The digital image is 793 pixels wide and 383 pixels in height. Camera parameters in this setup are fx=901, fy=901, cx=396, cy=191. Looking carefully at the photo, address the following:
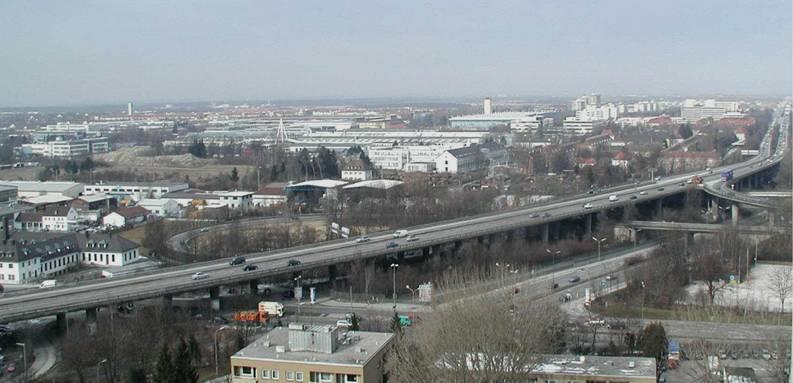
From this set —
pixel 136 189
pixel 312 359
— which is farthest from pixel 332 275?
pixel 136 189

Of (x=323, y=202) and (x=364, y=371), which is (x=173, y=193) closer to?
(x=323, y=202)

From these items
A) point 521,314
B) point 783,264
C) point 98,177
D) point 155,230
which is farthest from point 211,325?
point 98,177

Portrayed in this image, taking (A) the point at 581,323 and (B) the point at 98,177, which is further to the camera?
(B) the point at 98,177

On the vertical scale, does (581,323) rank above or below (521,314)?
below

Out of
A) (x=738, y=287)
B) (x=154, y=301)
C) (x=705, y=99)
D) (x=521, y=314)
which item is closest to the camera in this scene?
(x=521, y=314)

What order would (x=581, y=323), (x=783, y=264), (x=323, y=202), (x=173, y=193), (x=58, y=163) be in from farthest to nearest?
(x=58, y=163)
(x=173, y=193)
(x=323, y=202)
(x=783, y=264)
(x=581, y=323)

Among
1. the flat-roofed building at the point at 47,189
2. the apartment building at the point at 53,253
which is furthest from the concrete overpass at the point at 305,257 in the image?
the flat-roofed building at the point at 47,189

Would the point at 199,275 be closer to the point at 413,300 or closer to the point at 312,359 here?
the point at 413,300

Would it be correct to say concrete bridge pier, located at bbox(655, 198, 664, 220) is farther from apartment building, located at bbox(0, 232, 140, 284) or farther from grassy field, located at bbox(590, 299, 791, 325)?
apartment building, located at bbox(0, 232, 140, 284)

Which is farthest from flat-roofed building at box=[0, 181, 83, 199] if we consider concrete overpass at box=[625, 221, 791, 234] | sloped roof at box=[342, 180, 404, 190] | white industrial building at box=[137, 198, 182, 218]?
concrete overpass at box=[625, 221, 791, 234]
